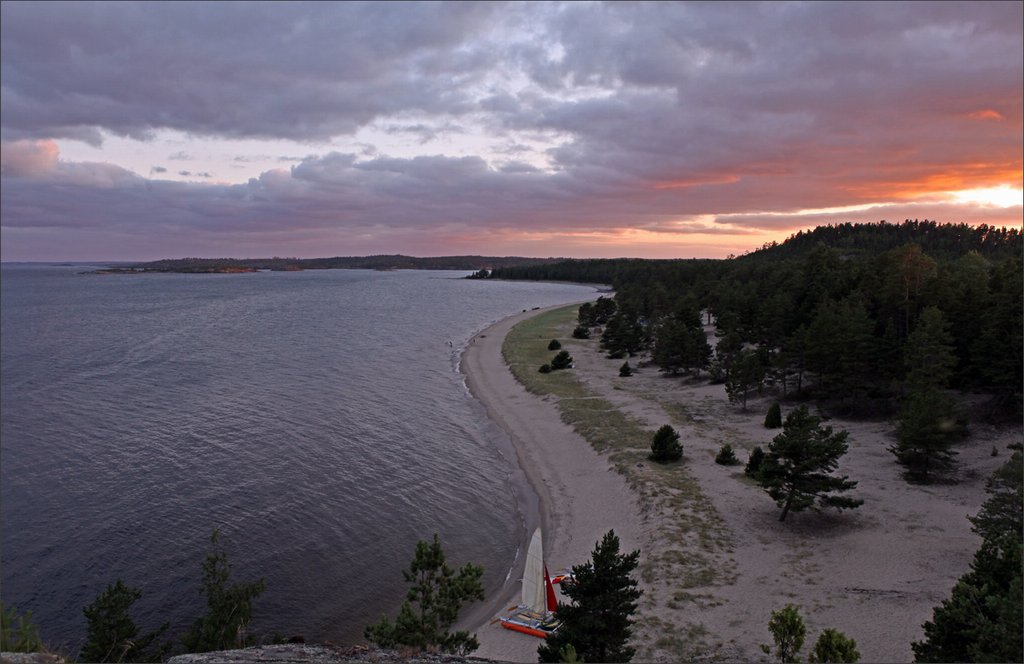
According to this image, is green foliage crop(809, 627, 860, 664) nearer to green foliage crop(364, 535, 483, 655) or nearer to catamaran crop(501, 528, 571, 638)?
catamaran crop(501, 528, 571, 638)

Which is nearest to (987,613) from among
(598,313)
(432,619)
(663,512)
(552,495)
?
(432,619)

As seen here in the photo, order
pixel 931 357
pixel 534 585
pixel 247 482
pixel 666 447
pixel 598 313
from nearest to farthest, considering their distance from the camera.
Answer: pixel 534 585 → pixel 931 357 → pixel 247 482 → pixel 666 447 → pixel 598 313

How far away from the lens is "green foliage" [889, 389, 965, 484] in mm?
31734

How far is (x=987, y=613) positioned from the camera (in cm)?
1421

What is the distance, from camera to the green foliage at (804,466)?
27562mm

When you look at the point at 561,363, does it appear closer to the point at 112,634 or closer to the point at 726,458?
the point at 726,458

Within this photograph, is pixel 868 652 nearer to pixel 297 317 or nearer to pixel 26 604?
pixel 26 604

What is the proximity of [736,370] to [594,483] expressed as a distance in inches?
793

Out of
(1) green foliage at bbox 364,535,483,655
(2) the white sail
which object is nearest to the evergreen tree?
(2) the white sail

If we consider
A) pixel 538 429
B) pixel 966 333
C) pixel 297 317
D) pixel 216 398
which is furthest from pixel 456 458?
pixel 297 317

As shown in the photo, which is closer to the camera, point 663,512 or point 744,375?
point 663,512

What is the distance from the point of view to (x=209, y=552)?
2912 centimetres

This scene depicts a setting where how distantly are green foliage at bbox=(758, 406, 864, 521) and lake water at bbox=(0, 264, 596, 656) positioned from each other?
13838mm

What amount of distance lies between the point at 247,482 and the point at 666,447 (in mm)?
28013
